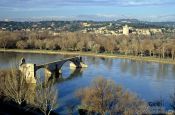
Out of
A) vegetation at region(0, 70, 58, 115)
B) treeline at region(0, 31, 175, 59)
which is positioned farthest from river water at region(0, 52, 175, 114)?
treeline at region(0, 31, 175, 59)

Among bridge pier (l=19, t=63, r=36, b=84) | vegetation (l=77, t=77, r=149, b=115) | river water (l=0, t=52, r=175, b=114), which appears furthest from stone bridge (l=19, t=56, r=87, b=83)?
vegetation (l=77, t=77, r=149, b=115)

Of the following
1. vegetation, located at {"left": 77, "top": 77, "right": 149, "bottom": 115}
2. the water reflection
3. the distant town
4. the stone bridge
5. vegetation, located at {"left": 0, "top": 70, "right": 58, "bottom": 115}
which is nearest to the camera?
vegetation, located at {"left": 77, "top": 77, "right": 149, "bottom": 115}

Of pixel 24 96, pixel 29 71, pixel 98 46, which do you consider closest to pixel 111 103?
pixel 24 96

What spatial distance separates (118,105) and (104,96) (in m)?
0.72

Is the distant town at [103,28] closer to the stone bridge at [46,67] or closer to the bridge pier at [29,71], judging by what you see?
→ the stone bridge at [46,67]

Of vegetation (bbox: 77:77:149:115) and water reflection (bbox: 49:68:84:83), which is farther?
water reflection (bbox: 49:68:84:83)

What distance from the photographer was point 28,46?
139ft

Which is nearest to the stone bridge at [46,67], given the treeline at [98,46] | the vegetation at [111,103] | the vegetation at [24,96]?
the vegetation at [24,96]

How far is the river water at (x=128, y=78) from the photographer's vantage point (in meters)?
17.1

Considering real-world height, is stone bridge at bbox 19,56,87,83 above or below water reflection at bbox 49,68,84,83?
above

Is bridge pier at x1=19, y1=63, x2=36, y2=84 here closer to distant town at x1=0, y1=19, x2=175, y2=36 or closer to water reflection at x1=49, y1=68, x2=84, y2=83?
water reflection at x1=49, y1=68, x2=84, y2=83

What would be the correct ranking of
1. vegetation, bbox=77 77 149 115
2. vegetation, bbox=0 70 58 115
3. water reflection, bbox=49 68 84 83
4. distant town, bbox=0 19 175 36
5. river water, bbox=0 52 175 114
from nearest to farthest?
vegetation, bbox=77 77 149 115, vegetation, bbox=0 70 58 115, river water, bbox=0 52 175 114, water reflection, bbox=49 68 84 83, distant town, bbox=0 19 175 36

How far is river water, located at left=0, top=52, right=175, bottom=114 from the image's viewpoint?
674 inches

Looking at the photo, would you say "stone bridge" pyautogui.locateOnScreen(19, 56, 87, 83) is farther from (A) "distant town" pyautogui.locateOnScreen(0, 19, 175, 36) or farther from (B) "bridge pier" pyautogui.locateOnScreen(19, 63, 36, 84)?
(A) "distant town" pyautogui.locateOnScreen(0, 19, 175, 36)
